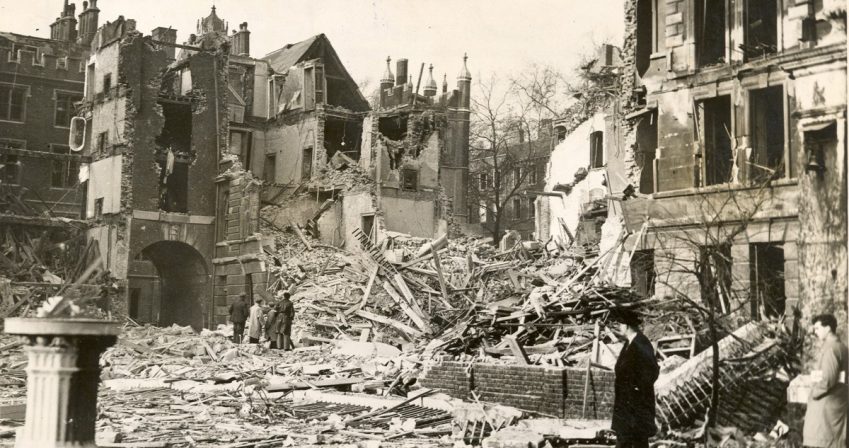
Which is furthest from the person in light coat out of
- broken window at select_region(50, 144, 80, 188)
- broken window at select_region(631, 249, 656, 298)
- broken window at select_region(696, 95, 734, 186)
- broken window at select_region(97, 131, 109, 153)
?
broken window at select_region(50, 144, 80, 188)

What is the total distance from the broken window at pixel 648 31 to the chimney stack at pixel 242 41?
29.1 meters

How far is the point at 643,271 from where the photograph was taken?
65.8 feet

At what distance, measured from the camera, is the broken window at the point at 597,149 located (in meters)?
34.6

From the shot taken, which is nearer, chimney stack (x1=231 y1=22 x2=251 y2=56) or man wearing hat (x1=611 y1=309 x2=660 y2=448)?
man wearing hat (x1=611 y1=309 x2=660 y2=448)

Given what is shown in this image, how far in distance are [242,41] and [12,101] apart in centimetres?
1179

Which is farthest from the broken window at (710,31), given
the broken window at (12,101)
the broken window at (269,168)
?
the broken window at (12,101)

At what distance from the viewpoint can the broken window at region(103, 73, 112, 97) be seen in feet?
123

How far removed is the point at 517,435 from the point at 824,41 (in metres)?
8.04

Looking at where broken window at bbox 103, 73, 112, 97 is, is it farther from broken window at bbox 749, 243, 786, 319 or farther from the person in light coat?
broken window at bbox 749, 243, 786, 319

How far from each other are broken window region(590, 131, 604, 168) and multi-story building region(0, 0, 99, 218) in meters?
20.3

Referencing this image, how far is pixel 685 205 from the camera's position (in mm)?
19219

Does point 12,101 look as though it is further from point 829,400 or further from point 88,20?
point 829,400

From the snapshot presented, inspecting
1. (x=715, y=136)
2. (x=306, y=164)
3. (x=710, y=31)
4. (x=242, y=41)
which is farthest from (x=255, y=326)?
(x=242, y=41)

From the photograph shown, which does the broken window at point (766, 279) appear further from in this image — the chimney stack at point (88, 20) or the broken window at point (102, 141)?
the chimney stack at point (88, 20)
